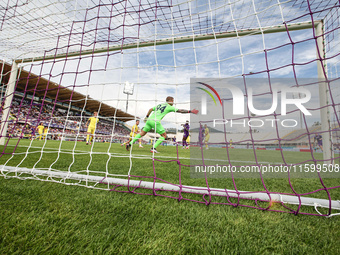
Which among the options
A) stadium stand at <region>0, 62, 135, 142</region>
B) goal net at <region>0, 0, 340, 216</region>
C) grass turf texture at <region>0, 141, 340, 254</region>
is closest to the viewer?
grass turf texture at <region>0, 141, 340, 254</region>

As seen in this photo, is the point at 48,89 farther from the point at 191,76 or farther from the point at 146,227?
the point at 146,227

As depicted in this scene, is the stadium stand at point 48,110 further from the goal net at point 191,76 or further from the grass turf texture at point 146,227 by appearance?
the grass turf texture at point 146,227

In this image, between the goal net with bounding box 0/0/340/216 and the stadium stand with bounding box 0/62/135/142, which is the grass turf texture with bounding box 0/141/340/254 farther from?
the stadium stand with bounding box 0/62/135/142

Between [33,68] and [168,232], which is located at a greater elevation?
[33,68]

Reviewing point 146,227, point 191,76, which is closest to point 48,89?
point 191,76

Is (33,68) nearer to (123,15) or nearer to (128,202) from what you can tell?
(123,15)

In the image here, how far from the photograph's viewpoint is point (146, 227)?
3.49 feet

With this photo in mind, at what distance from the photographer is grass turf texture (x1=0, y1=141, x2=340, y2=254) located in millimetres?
887

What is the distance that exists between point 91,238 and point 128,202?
1.74 ft

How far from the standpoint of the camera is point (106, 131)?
2470 cm

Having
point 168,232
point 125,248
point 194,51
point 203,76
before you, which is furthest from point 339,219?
point 194,51

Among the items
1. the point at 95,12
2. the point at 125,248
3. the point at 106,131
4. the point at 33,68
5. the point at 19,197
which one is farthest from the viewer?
the point at 106,131

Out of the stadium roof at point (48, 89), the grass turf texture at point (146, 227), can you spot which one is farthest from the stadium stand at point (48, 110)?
the grass turf texture at point (146, 227)

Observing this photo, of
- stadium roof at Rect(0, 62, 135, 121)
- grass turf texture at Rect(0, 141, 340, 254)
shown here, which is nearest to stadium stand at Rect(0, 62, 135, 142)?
stadium roof at Rect(0, 62, 135, 121)
